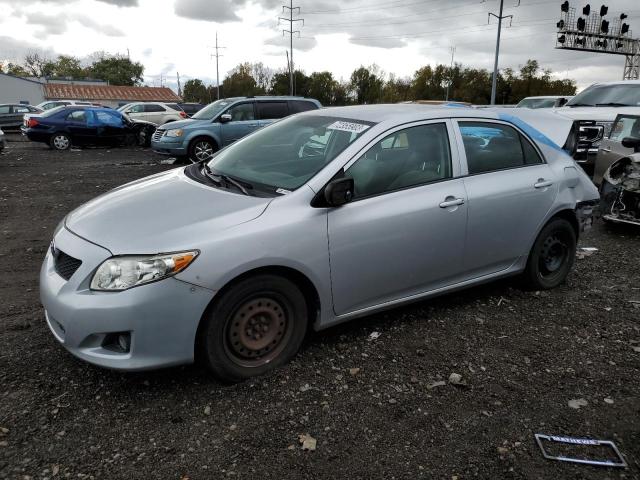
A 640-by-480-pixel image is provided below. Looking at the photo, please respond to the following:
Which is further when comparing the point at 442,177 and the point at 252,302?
the point at 442,177

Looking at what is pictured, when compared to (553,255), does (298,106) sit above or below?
above

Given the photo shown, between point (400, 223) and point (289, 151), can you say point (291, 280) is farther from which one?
point (289, 151)

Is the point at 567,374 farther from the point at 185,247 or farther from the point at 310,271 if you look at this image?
the point at 185,247

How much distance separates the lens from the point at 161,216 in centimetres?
304

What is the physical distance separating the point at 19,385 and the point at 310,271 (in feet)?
6.14

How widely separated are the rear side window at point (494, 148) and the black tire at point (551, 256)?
25.3 inches

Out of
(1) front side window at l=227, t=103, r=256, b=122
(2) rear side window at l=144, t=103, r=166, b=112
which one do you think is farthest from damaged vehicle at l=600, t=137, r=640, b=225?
(2) rear side window at l=144, t=103, r=166, b=112

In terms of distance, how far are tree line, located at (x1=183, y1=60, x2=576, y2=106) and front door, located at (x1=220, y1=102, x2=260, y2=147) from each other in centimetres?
4585

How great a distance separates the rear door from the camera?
3.94m

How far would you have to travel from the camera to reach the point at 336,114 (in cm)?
404

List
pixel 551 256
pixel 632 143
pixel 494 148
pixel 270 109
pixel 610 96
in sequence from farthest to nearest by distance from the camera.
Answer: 1. pixel 270 109
2. pixel 610 96
3. pixel 632 143
4. pixel 551 256
5. pixel 494 148

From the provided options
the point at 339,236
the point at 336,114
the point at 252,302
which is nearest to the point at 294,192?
the point at 339,236

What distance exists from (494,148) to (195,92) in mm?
104322

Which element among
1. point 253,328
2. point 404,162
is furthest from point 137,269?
point 404,162
